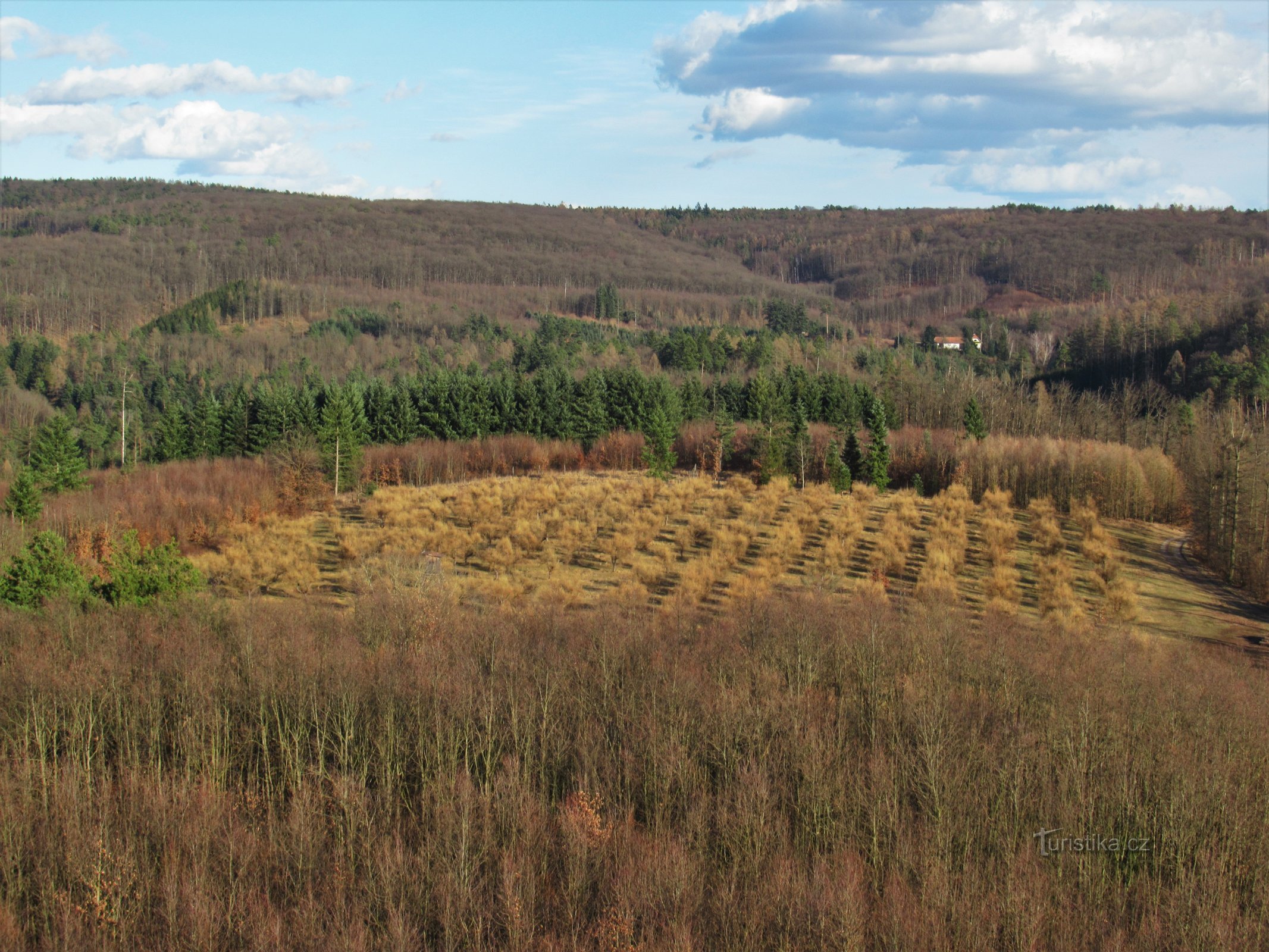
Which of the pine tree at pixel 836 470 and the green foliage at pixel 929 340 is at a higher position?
the green foliage at pixel 929 340

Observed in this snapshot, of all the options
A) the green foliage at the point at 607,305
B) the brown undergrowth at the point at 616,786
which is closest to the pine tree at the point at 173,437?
the brown undergrowth at the point at 616,786

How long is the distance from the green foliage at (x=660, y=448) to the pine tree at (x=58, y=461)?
35.7m

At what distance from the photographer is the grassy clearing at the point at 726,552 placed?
37.1m

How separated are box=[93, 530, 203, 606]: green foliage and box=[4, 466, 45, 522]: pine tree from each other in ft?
57.3

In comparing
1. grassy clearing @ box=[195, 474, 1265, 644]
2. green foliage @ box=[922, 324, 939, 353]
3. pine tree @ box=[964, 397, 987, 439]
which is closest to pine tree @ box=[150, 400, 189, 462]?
grassy clearing @ box=[195, 474, 1265, 644]

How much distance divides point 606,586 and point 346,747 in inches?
739

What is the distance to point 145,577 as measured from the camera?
91.2 ft

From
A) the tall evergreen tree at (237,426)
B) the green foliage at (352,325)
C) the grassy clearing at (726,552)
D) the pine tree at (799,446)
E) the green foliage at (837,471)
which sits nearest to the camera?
the grassy clearing at (726,552)

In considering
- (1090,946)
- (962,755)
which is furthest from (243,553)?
(1090,946)

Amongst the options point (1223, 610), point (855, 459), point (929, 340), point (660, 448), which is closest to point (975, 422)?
point (855, 459)

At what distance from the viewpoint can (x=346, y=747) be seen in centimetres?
2055

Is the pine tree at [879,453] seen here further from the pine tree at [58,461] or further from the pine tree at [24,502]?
the pine tree at [58,461]

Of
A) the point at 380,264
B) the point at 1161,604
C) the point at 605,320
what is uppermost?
the point at 380,264

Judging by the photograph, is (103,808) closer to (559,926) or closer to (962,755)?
(559,926)
